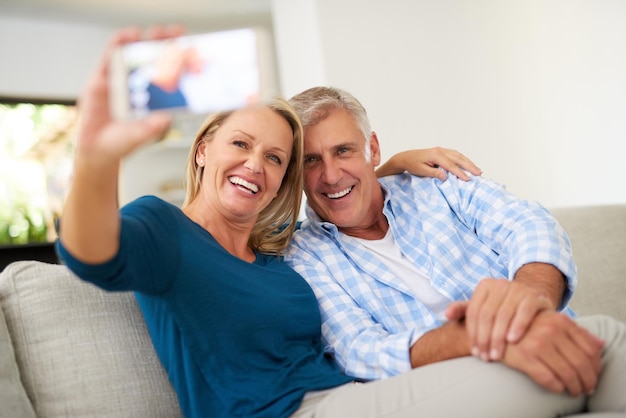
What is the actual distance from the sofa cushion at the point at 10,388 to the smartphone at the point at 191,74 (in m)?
0.72

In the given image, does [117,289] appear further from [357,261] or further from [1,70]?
[1,70]

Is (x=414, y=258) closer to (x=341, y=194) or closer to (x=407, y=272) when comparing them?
(x=407, y=272)

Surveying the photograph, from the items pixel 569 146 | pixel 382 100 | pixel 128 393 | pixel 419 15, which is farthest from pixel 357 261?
pixel 569 146

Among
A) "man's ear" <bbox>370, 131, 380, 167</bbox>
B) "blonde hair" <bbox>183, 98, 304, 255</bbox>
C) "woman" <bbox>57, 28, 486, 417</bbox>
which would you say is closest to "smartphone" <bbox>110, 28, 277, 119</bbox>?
"woman" <bbox>57, 28, 486, 417</bbox>

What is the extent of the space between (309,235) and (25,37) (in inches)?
173

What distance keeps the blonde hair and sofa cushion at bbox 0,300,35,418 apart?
47 cm

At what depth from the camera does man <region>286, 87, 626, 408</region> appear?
98 cm

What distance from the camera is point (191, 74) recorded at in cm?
62

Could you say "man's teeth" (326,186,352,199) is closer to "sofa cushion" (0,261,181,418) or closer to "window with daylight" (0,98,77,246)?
"sofa cushion" (0,261,181,418)

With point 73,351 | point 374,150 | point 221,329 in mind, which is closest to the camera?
point 221,329

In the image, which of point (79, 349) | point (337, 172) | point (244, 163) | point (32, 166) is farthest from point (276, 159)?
point (32, 166)

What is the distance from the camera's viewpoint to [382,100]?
3752 mm

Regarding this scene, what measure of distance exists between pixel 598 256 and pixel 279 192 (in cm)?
106

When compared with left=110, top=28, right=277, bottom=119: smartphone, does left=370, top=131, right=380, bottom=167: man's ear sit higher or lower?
lower
